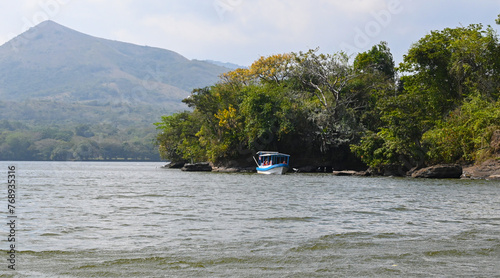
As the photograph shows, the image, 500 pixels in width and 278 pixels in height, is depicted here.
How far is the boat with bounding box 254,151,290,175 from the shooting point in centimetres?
5316

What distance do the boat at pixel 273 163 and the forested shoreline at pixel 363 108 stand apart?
2594 mm

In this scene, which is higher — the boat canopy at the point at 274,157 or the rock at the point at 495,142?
the rock at the point at 495,142

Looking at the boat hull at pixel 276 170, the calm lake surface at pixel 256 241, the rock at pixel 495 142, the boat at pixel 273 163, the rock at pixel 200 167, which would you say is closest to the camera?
the calm lake surface at pixel 256 241

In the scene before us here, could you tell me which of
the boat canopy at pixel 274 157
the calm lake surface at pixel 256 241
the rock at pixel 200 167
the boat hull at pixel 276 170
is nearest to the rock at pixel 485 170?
the boat hull at pixel 276 170

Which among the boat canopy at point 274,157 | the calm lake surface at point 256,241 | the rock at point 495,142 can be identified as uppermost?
the rock at point 495,142

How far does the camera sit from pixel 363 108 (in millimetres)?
58250

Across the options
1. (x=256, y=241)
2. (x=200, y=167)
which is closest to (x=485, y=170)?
(x=256, y=241)

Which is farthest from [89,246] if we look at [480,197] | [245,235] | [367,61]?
[367,61]

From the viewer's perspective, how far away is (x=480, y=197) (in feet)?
70.2

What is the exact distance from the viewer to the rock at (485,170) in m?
37.0

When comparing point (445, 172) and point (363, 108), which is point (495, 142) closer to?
point (445, 172)

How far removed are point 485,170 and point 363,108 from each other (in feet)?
71.2

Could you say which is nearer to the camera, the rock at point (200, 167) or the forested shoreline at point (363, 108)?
the forested shoreline at point (363, 108)

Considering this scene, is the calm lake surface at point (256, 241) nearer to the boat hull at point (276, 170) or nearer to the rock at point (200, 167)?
the boat hull at point (276, 170)
